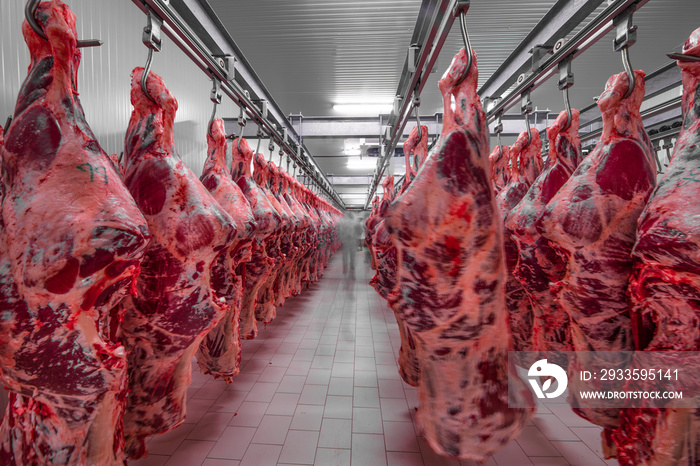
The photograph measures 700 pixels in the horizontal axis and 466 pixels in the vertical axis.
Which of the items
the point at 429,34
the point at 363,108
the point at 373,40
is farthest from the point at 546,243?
the point at 363,108

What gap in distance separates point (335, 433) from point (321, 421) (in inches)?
6.6

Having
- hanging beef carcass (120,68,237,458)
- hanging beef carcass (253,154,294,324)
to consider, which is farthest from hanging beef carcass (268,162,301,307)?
hanging beef carcass (120,68,237,458)

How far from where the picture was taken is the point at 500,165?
9.62 feet

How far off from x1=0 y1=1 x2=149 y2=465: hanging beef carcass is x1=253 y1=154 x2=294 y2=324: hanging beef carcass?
1615mm

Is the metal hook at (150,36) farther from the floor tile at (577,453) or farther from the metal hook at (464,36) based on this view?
the floor tile at (577,453)

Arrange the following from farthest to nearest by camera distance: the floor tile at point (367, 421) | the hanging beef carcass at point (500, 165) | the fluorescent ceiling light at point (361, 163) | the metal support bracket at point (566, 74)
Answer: the fluorescent ceiling light at point (361, 163), the hanging beef carcass at point (500, 165), the floor tile at point (367, 421), the metal support bracket at point (566, 74)

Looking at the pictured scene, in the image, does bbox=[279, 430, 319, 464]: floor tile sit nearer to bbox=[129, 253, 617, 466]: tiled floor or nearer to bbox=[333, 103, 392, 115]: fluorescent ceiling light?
bbox=[129, 253, 617, 466]: tiled floor

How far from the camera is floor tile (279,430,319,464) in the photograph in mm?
2021

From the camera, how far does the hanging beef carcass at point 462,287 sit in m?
1.27

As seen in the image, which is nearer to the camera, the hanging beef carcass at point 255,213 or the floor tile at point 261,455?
the floor tile at point 261,455

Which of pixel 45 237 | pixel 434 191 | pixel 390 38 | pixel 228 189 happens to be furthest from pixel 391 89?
pixel 45 237

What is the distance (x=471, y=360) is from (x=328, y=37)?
335cm

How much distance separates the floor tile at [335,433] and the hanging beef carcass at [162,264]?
107 cm

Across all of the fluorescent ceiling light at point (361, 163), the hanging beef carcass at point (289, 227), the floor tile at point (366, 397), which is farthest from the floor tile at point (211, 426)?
the fluorescent ceiling light at point (361, 163)
